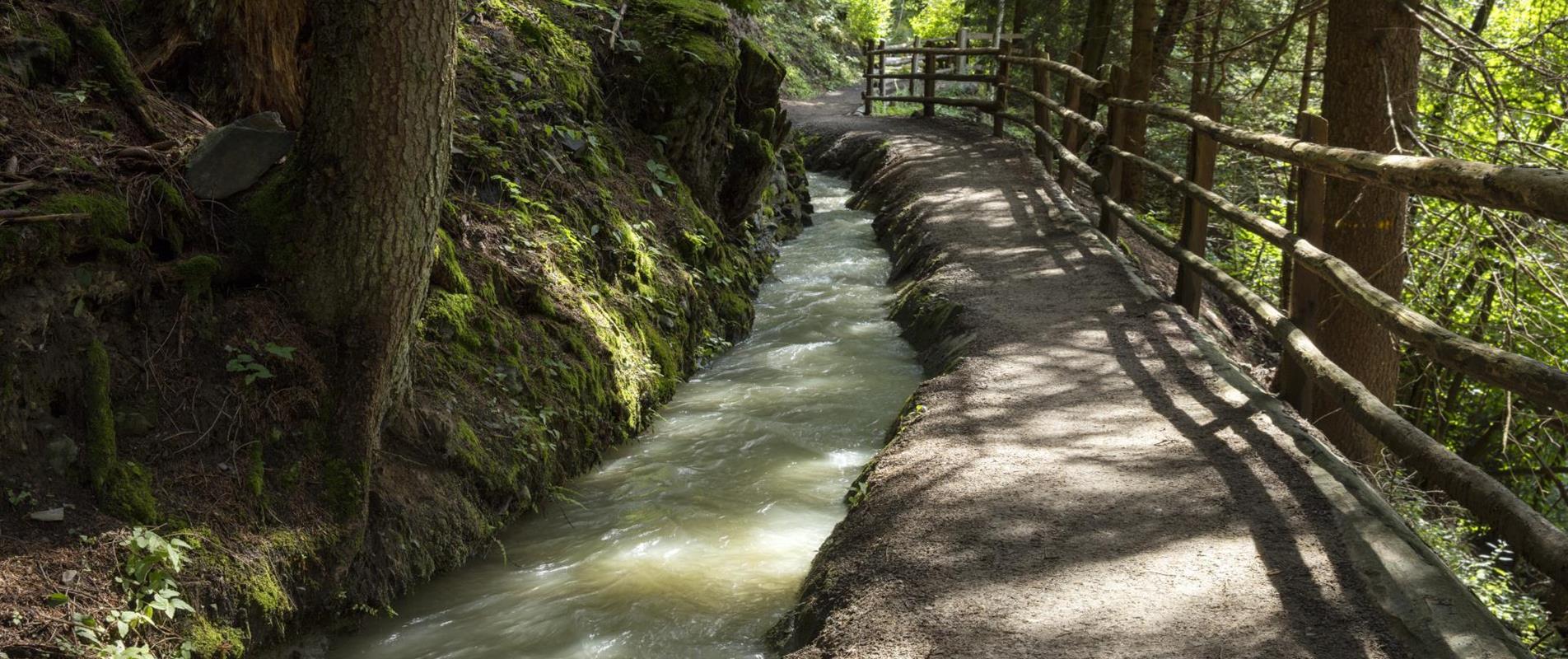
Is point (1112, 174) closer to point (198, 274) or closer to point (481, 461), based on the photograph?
point (481, 461)

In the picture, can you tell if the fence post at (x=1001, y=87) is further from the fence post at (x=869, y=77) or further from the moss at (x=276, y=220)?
the moss at (x=276, y=220)

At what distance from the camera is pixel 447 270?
5441 millimetres

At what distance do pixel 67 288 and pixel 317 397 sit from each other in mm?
970

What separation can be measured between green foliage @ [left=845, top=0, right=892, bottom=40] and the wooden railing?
1212 inches

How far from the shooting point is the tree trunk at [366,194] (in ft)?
12.8

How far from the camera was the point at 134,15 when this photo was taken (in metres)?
4.69

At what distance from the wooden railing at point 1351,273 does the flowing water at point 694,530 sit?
242 centimetres

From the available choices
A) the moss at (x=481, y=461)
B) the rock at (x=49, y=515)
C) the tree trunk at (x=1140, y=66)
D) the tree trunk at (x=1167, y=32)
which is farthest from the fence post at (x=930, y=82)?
the rock at (x=49, y=515)

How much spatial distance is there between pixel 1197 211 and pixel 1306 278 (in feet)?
6.21

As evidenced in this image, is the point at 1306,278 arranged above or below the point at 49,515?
above

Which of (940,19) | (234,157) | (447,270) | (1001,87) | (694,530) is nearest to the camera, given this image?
(234,157)

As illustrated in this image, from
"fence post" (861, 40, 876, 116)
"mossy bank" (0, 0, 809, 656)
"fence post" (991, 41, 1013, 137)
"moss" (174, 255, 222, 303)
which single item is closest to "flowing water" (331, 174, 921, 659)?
"mossy bank" (0, 0, 809, 656)

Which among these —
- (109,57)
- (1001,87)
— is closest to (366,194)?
(109,57)

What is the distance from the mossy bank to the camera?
349 cm
